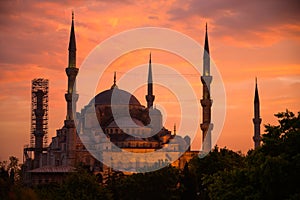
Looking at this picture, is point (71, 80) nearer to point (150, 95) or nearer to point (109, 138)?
point (109, 138)

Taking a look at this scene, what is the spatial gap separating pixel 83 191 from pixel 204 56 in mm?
27164

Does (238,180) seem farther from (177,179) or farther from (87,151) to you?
(87,151)

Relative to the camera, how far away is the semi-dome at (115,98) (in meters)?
77.9

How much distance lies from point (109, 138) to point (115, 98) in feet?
28.8

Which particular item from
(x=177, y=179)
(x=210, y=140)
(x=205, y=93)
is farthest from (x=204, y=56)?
(x=177, y=179)

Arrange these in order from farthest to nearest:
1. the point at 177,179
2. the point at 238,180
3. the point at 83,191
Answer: the point at 177,179, the point at 83,191, the point at 238,180

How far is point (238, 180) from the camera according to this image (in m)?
31.8

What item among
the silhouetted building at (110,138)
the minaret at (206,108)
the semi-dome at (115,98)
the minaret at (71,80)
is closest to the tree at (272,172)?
the silhouetted building at (110,138)

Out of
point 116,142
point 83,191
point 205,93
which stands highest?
point 205,93

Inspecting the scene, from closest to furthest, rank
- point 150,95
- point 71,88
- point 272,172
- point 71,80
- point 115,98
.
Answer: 1. point 272,172
2. point 71,80
3. point 71,88
4. point 115,98
5. point 150,95

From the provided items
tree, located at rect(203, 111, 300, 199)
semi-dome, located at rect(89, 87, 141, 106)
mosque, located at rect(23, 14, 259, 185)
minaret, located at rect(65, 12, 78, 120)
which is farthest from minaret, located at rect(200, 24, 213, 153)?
tree, located at rect(203, 111, 300, 199)

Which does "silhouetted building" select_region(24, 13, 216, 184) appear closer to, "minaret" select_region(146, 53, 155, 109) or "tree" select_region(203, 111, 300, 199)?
"minaret" select_region(146, 53, 155, 109)

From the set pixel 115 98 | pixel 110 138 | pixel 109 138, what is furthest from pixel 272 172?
pixel 115 98

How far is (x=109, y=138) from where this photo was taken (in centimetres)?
7038
